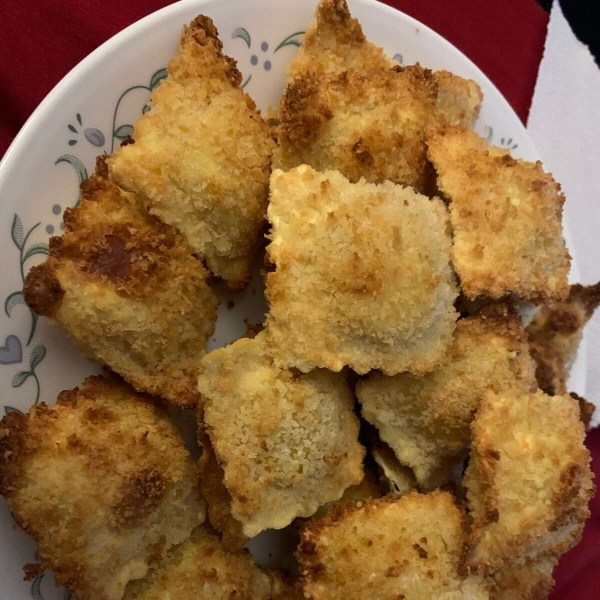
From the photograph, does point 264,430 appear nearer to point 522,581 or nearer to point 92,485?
point 92,485

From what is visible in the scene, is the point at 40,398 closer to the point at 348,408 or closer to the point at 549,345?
the point at 348,408

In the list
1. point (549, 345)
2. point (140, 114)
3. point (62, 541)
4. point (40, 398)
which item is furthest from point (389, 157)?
point (62, 541)

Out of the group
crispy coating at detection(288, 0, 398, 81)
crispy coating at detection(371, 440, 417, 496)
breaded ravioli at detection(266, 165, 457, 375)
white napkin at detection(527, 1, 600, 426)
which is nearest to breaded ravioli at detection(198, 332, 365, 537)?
breaded ravioli at detection(266, 165, 457, 375)

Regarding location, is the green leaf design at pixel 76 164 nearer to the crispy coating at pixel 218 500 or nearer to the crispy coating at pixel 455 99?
the crispy coating at pixel 218 500

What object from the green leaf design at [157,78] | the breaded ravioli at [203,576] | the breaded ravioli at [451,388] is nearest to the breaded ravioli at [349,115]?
the green leaf design at [157,78]

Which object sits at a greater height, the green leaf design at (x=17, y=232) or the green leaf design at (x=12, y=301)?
the green leaf design at (x=17, y=232)

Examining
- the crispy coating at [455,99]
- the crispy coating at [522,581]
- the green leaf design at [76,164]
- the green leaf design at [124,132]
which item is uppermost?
the green leaf design at [124,132]

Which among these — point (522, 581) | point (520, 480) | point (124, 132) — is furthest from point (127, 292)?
point (522, 581)

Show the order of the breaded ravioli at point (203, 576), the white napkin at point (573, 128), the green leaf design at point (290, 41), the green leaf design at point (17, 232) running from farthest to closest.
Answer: the white napkin at point (573, 128), the green leaf design at point (290, 41), the breaded ravioli at point (203, 576), the green leaf design at point (17, 232)
